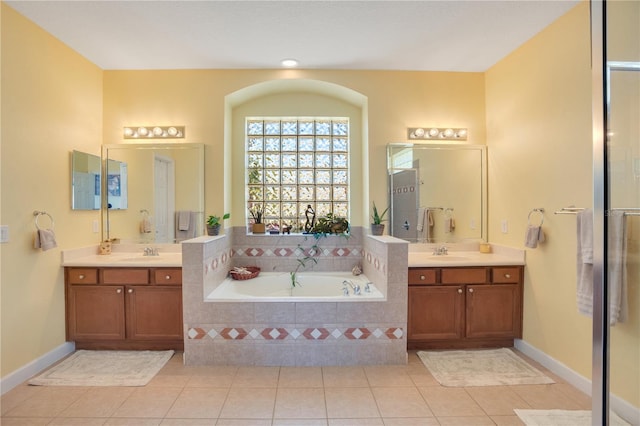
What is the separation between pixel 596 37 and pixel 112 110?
4.00 meters

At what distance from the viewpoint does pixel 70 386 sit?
2.36m

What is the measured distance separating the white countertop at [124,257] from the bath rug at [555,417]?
283 cm

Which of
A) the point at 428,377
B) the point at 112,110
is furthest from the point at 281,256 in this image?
the point at 112,110

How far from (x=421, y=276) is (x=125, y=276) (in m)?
2.68

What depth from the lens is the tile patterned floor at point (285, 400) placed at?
78.9 inches

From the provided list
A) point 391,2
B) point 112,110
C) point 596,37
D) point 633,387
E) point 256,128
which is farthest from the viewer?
point 256,128

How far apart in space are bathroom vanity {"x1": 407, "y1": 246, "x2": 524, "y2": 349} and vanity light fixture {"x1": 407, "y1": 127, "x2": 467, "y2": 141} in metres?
1.42

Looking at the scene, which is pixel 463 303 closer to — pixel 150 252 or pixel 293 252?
pixel 293 252

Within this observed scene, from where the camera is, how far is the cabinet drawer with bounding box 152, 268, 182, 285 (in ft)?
9.46

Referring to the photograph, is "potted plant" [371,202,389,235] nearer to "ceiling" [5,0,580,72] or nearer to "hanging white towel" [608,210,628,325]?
"ceiling" [5,0,580,72]

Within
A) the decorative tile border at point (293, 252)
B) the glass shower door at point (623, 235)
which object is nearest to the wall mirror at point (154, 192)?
the decorative tile border at point (293, 252)

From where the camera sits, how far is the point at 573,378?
2393mm

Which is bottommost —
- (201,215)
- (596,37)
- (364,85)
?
(201,215)

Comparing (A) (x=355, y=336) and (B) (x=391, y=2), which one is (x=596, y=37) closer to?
(B) (x=391, y=2)
